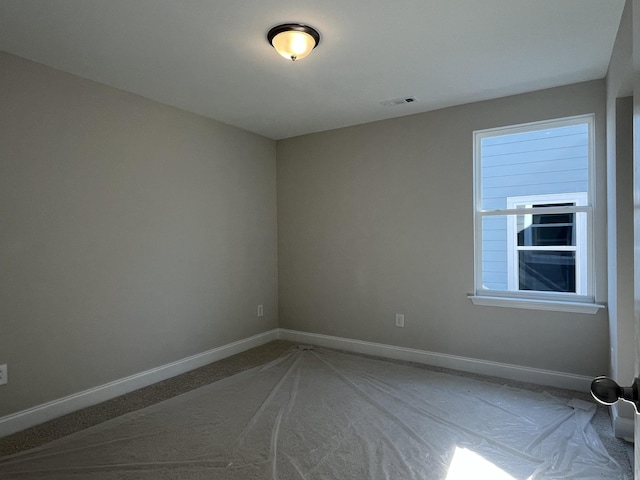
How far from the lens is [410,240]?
13.0ft

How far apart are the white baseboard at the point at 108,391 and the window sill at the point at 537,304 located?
102 inches

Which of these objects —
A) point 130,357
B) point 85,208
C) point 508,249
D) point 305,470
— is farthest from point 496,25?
point 130,357

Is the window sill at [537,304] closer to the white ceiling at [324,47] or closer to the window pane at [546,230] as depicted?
the window pane at [546,230]

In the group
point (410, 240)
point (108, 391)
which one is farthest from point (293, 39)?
point (108, 391)

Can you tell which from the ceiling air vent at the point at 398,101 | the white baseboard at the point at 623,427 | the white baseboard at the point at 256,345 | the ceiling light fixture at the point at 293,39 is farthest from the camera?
the ceiling air vent at the point at 398,101

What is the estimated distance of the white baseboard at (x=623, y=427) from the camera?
2391mm

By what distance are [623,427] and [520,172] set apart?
2080 mm

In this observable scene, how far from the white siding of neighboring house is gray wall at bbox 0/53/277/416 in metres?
2.59

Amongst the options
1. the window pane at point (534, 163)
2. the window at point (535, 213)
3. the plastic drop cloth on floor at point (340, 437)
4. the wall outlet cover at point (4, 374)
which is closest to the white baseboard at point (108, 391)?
the wall outlet cover at point (4, 374)

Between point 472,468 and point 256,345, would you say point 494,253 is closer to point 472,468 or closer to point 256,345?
point 472,468

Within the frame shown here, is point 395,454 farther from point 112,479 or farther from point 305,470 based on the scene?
point 112,479

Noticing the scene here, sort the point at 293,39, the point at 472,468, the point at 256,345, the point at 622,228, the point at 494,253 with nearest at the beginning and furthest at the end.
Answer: the point at 472,468 → the point at 293,39 → the point at 622,228 → the point at 494,253 → the point at 256,345

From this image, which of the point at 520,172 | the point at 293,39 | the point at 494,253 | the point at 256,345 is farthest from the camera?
the point at 256,345

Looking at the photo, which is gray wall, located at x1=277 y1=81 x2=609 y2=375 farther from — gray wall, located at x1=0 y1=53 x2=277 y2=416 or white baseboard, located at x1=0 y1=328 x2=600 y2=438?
gray wall, located at x1=0 y1=53 x2=277 y2=416
